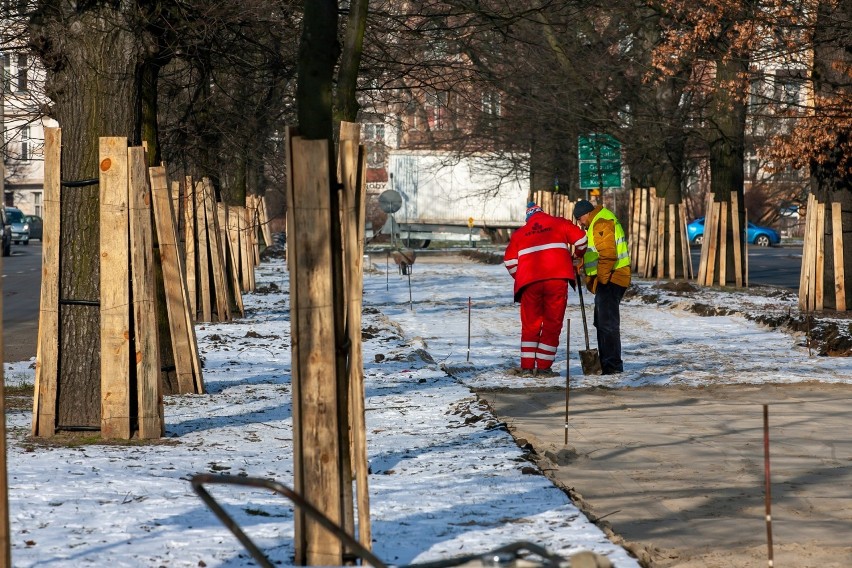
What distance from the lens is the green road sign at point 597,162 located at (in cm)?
2964

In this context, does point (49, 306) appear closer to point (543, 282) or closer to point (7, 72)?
point (543, 282)

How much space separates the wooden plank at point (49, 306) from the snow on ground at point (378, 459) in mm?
273

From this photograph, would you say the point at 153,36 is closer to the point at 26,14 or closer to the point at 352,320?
the point at 26,14

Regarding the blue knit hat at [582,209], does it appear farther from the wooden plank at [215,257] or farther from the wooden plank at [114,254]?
the wooden plank at [114,254]

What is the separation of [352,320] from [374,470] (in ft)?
9.16

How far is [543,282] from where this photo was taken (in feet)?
46.9

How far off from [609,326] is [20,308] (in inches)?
641

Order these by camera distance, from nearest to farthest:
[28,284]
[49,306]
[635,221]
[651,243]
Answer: [49,306] → [651,243] → [635,221] → [28,284]

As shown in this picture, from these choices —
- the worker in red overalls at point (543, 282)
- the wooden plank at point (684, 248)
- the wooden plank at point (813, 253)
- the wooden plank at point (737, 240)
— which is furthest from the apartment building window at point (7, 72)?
the wooden plank at point (684, 248)

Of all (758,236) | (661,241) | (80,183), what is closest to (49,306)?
(80,183)

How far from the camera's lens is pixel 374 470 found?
8.52 m

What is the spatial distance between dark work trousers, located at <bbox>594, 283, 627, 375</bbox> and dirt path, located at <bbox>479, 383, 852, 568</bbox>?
129 centimetres

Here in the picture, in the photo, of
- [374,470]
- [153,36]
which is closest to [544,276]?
[153,36]

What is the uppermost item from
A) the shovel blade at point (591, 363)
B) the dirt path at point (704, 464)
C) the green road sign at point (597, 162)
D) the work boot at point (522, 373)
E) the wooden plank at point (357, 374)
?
the green road sign at point (597, 162)
